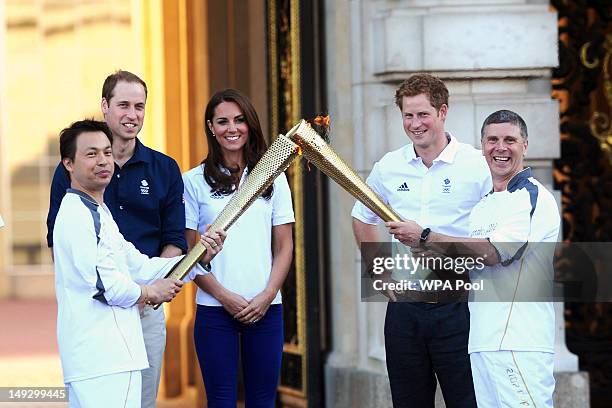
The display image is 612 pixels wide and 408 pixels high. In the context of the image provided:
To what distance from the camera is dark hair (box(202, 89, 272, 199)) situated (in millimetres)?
6516

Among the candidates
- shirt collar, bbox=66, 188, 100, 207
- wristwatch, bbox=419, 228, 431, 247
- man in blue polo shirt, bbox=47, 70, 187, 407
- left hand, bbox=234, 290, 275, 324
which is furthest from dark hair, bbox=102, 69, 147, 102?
wristwatch, bbox=419, 228, 431, 247

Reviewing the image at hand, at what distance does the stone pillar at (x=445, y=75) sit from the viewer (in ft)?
26.0

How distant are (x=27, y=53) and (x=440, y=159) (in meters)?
17.9

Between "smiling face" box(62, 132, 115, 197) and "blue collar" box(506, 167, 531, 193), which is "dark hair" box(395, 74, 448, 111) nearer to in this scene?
"blue collar" box(506, 167, 531, 193)

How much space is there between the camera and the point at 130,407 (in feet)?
18.6

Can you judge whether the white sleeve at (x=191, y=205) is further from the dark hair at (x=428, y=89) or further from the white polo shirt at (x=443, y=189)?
the dark hair at (x=428, y=89)

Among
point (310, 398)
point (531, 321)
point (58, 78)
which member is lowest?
point (310, 398)

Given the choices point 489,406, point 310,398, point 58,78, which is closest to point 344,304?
point 310,398

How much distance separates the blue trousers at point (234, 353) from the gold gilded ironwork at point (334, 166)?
0.84 meters

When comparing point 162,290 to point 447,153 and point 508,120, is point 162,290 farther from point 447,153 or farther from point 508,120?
point 508,120

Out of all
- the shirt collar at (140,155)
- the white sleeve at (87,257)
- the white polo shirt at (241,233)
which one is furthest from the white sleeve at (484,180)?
the white sleeve at (87,257)

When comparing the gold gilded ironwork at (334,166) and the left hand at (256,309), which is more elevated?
the gold gilded ironwork at (334,166)

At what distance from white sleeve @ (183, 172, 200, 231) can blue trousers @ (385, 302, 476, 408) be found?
35.9 inches

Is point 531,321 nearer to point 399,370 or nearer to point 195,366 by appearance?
point 399,370
